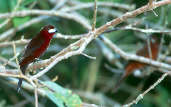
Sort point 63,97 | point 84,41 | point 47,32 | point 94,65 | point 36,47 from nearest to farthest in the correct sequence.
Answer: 1. point 63,97
2. point 84,41
3. point 36,47
4. point 47,32
5. point 94,65

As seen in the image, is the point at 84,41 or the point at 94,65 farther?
the point at 94,65

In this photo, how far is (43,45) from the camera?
3533 mm

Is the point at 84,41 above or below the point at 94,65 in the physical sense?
above

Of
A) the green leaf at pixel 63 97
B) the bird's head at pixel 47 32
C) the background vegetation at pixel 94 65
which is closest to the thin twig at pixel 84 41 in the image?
the green leaf at pixel 63 97

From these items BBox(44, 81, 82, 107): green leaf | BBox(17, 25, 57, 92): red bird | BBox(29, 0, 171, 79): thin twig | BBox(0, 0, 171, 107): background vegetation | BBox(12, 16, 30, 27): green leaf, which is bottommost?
BBox(0, 0, 171, 107): background vegetation

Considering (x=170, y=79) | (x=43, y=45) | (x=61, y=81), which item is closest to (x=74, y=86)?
(x=61, y=81)

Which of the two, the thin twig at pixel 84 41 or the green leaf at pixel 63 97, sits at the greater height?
the thin twig at pixel 84 41

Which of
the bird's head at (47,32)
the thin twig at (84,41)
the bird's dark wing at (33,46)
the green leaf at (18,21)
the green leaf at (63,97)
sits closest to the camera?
the green leaf at (63,97)

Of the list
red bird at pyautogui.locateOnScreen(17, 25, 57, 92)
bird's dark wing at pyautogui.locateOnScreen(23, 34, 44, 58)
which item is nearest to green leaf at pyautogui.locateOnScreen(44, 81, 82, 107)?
red bird at pyautogui.locateOnScreen(17, 25, 57, 92)

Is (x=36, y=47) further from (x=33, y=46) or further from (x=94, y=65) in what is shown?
(x=94, y=65)

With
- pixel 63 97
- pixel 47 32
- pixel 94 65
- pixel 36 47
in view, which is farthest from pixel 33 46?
pixel 94 65

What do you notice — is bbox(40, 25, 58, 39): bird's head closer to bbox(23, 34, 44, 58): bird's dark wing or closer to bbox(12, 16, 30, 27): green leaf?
bbox(23, 34, 44, 58): bird's dark wing

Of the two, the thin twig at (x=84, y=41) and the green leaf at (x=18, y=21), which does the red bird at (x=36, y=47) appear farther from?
the green leaf at (x=18, y=21)

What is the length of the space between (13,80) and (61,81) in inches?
107
